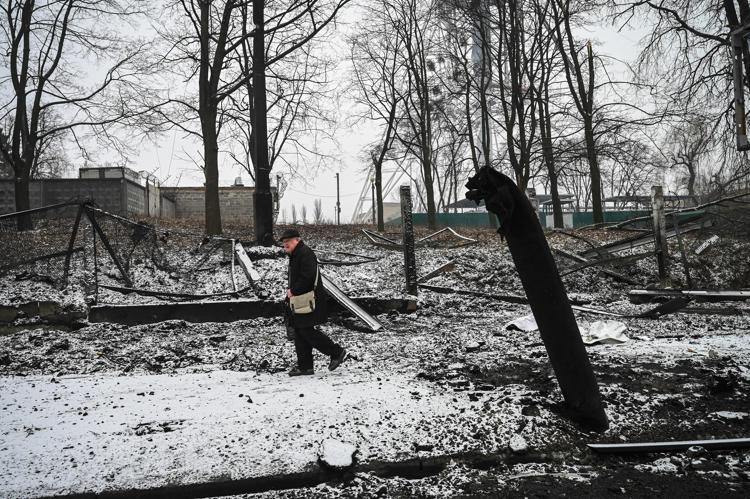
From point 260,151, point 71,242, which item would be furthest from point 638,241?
point 71,242

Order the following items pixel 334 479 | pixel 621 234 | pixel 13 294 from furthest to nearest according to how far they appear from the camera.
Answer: pixel 621 234 → pixel 13 294 → pixel 334 479

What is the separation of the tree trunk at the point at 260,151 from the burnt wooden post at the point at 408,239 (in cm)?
320

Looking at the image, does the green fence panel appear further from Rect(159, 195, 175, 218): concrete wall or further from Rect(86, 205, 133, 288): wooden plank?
Rect(86, 205, 133, 288): wooden plank

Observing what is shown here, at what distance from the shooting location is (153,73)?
16.8 m

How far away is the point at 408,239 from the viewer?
30.8 ft

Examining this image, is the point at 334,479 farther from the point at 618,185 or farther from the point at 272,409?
the point at 618,185

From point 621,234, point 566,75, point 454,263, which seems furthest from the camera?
point 566,75

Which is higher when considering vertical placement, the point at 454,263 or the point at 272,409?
the point at 454,263

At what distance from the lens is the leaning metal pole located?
3.61m

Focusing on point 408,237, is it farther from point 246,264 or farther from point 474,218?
point 474,218

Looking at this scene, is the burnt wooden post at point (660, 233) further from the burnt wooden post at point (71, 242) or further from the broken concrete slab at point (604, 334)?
the burnt wooden post at point (71, 242)

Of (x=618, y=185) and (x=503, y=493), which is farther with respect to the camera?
(x=618, y=185)

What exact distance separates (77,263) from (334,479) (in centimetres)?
776

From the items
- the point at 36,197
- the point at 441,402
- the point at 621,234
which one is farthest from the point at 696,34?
the point at 36,197
